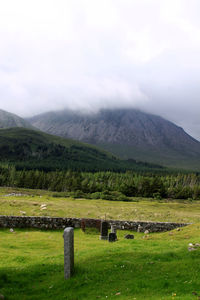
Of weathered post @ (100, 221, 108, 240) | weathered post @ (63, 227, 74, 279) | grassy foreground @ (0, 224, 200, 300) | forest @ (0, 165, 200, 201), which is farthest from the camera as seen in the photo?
forest @ (0, 165, 200, 201)

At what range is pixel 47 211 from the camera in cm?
4716

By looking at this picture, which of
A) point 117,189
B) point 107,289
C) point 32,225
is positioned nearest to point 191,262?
point 107,289

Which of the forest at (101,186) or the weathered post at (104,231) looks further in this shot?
the forest at (101,186)

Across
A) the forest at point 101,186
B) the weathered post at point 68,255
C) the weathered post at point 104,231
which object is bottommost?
the forest at point 101,186

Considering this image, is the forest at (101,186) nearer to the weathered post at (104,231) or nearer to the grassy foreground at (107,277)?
the weathered post at (104,231)

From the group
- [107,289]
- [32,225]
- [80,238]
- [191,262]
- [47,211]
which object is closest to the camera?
[107,289]

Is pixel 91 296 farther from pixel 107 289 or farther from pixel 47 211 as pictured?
pixel 47 211

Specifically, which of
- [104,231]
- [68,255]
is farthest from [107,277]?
[104,231]

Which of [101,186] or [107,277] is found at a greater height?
[107,277]

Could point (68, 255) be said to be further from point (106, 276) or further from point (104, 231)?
point (104, 231)

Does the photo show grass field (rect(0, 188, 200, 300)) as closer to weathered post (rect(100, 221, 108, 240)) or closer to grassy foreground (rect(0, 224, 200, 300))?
grassy foreground (rect(0, 224, 200, 300))

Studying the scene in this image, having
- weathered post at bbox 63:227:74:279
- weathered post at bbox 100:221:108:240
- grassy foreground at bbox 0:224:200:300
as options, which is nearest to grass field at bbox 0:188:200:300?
grassy foreground at bbox 0:224:200:300

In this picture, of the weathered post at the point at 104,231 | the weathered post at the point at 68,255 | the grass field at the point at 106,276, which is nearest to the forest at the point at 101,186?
the weathered post at the point at 104,231

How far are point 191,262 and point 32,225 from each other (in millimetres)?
25780
